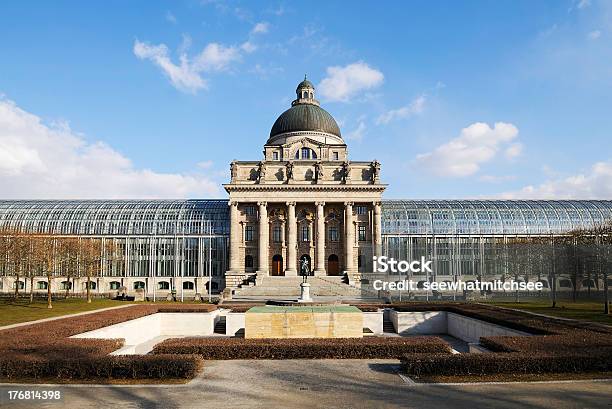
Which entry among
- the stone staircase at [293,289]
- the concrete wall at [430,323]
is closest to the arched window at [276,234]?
the stone staircase at [293,289]

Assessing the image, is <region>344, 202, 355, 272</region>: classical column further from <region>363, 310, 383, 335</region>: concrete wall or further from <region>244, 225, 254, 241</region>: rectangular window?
<region>363, 310, 383, 335</region>: concrete wall

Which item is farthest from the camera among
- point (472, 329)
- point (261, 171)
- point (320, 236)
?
point (261, 171)

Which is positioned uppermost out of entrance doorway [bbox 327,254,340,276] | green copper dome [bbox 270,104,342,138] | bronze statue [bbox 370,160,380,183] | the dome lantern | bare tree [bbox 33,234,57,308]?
the dome lantern

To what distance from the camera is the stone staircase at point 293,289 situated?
2810 inches

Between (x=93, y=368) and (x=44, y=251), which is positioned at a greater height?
(x=44, y=251)

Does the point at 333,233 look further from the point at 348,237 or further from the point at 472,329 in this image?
the point at 472,329

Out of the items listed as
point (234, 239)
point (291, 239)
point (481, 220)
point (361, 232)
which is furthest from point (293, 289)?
point (481, 220)

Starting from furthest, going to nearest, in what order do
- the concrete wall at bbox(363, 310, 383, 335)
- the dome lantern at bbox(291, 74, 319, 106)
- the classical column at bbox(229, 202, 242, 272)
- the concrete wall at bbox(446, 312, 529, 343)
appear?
1. the dome lantern at bbox(291, 74, 319, 106)
2. the classical column at bbox(229, 202, 242, 272)
3. the concrete wall at bbox(363, 310, 383, 335)
4. the concrete wall at bbox(446, 312, 529, 343)

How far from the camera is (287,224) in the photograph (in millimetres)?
85125

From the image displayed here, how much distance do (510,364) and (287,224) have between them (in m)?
66.6

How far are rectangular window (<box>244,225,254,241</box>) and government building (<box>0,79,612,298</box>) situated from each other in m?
0.17

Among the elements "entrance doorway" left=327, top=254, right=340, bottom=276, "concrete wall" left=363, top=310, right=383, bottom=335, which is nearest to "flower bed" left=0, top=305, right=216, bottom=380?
"concrete wall" left=363, top=310, right=383, bottom=335

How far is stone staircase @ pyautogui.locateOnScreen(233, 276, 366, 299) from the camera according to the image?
2810 inches

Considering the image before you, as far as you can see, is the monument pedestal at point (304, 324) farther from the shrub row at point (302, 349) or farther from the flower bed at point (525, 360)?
the flower bed at point (525, 360)
